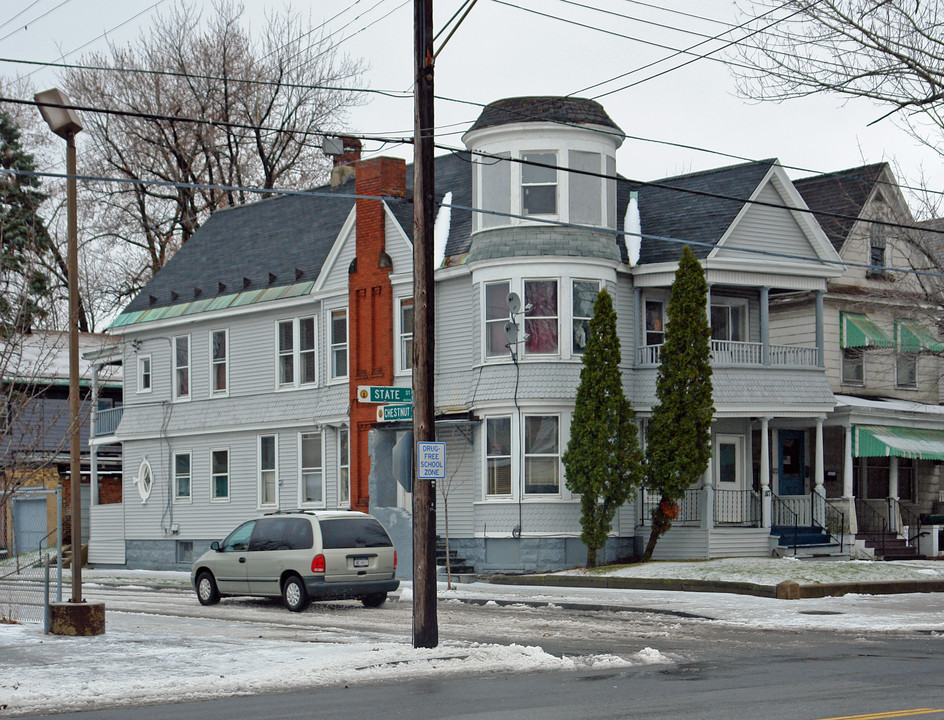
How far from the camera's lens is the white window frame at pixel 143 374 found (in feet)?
128

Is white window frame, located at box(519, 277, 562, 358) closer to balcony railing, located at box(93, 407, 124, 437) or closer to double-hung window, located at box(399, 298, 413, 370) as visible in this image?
double-hung window, located at box(399, 298, 413, 370)

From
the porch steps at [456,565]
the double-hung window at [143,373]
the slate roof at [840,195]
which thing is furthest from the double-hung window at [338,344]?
the slate roof at [840,195]

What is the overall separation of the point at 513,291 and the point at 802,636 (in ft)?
43.5

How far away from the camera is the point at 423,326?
15.5 metres

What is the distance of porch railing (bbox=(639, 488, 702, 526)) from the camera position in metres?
29.2

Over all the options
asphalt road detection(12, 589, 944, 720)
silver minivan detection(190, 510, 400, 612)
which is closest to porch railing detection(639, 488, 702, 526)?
silver minivan detection(190, 510, 400, 612)

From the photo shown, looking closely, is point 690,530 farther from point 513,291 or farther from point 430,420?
point 430,420

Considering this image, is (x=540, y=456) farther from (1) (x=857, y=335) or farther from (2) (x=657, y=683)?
(2) (x=657, y=683)

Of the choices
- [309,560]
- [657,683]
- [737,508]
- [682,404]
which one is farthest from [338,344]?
[657,683]

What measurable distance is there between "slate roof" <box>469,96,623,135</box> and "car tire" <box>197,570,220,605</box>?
1207 centimetres

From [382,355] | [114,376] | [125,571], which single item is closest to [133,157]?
[114,376]

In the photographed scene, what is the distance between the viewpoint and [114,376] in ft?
166

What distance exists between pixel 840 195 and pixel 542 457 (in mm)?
12723

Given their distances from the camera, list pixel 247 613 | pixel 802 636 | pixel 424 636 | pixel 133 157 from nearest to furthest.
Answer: pixel 424 636, pixel 802 636, pixel 247 613, pixel 133 157
